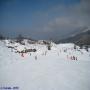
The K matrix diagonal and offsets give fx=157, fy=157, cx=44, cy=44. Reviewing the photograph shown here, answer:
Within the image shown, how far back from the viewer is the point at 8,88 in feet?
24.6

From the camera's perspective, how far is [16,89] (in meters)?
7.68

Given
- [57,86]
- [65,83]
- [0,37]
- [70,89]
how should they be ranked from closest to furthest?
[70,89] → [57,86] → [65,83] → [0,37]

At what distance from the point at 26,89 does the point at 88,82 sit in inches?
147

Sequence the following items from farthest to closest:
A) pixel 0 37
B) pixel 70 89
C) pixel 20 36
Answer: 1. pixel 20 36
2. pixel 0 37
3. pixel 70 89

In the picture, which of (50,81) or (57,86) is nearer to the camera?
(57,86)

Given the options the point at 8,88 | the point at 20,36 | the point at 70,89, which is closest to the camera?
the point at 8,88

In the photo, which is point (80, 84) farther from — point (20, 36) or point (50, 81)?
point (20, 36)

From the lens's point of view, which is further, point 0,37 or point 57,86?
point 0,37

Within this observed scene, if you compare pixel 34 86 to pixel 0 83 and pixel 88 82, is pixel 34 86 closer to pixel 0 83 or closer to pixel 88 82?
pixel 0 83

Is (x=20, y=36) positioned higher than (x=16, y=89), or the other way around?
(x=20, y=36)

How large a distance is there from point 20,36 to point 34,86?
249 ft

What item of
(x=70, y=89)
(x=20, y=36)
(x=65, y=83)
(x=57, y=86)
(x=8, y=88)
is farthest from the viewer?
(x=20, y=36)

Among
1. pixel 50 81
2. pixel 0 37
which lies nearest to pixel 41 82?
pixel 50 81

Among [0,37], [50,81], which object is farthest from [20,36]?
[50,81]
